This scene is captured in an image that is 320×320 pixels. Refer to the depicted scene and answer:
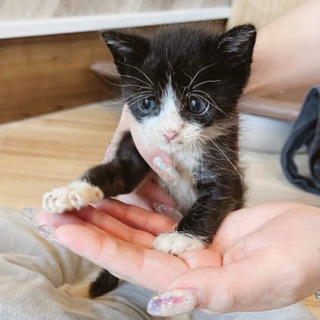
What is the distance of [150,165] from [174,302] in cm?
52

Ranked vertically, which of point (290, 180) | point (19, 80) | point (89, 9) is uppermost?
point (89, 9)

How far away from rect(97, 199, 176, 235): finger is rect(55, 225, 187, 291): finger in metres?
0.28

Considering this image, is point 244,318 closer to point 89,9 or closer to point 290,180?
point 290,180

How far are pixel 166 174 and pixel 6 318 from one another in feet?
1.45

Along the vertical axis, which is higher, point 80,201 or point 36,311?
point 80,201

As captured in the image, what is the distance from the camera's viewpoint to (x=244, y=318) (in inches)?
45.4

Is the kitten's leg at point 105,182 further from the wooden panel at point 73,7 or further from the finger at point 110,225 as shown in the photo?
the wooden panel at point 73,7

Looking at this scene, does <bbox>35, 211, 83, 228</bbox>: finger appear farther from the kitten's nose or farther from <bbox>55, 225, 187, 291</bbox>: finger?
the kitten's nose

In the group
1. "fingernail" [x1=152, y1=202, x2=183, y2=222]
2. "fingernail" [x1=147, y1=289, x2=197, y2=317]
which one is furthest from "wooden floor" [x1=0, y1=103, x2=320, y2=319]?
"fingernail" [x1=147, y1=289, x2=197, y2=317]

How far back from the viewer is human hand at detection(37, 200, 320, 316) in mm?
743

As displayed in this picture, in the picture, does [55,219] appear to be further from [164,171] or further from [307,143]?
[307,143]

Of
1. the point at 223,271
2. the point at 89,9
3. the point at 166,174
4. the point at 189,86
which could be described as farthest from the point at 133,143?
the point at 89,9

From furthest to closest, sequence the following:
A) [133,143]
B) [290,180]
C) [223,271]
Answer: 1. [290,180]
2. [133,143]
3. [223,271]

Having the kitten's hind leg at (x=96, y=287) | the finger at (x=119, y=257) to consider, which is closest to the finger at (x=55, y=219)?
the finger at (x=119, y=257)
